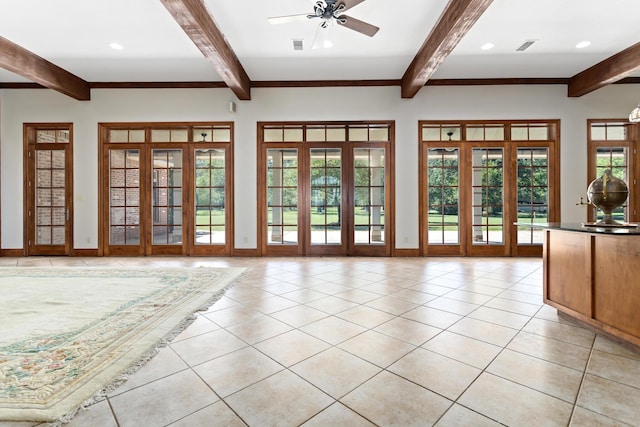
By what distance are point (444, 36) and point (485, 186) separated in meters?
3.07

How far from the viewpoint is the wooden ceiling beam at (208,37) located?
3.25 m

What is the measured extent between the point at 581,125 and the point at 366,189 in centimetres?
405

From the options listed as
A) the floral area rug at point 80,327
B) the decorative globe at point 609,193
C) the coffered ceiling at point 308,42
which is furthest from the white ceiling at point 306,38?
the floral area rug at point 80,327

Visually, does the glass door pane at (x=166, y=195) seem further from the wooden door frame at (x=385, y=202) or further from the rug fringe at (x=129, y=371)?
the rug fringe at (x=129, y=371)

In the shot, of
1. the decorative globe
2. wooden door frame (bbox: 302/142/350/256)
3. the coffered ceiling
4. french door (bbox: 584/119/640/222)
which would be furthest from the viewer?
wooden door frame (bbox: 302/142/350/256)

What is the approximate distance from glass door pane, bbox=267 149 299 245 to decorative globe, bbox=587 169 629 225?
14.3ft

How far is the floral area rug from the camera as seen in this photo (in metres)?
1.57

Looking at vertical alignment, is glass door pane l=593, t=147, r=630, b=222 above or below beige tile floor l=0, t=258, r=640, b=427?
above

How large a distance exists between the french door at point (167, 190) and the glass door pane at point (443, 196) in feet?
12.4

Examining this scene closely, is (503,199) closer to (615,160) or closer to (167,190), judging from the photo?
(615,160)

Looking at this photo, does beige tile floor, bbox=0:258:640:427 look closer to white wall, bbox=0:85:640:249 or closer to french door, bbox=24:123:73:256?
white wall, bbox=0:85:640:249

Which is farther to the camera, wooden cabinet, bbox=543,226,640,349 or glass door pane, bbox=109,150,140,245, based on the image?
glass door pane, bbox=109,150,140,245

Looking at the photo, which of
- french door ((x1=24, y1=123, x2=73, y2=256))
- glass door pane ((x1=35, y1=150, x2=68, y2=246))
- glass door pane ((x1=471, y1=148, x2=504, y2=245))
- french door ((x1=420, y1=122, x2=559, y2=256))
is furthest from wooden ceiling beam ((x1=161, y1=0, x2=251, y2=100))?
glass door pane ((x1=471, y1=148, x2=504, y2=245))

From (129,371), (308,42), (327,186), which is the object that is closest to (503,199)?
(327,186)
